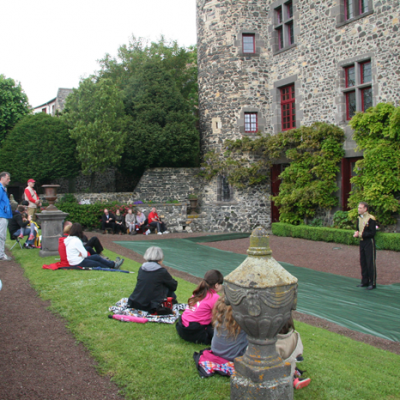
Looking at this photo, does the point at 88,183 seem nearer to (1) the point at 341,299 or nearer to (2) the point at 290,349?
(1) the point at 341,299

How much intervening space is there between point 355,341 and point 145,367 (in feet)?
9.84

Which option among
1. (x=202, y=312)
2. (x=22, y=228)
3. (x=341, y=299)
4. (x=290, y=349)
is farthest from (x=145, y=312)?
(x=22, y=228)

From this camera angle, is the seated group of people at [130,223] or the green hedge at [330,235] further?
the seated group of people at [130,223]

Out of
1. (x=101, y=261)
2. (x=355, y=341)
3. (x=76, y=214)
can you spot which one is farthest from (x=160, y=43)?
(x=355, y=341)

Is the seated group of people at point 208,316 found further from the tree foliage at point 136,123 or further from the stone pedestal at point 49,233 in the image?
the tree foliage at point 136,123

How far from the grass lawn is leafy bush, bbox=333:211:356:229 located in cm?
903

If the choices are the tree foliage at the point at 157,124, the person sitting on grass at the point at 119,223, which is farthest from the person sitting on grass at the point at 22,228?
the tree foliage at the point at 157,124

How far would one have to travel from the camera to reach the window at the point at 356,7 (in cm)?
1373

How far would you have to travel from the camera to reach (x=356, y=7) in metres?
14.0

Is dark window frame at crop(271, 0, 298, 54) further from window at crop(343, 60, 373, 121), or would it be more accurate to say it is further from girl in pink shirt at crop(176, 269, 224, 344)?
girl in pink shirt at crop(176, 269, 224, 344)

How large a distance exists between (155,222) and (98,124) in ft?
18.2

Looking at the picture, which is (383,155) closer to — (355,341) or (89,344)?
(355,341)

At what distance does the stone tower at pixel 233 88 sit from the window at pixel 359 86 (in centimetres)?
439

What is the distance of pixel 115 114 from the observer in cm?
1919
